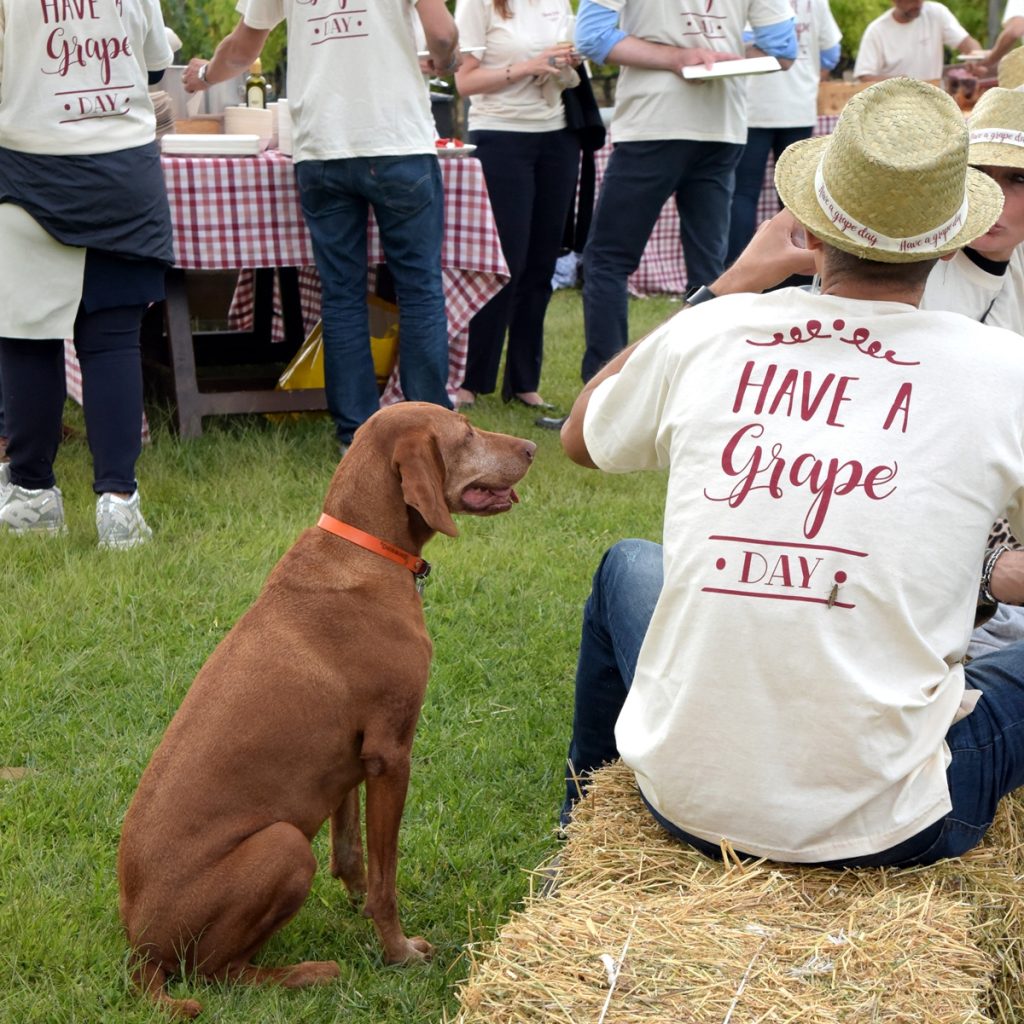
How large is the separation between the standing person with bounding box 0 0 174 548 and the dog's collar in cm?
223

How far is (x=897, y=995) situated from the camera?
6.31ft

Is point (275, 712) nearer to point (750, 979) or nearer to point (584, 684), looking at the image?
point (584, 684)

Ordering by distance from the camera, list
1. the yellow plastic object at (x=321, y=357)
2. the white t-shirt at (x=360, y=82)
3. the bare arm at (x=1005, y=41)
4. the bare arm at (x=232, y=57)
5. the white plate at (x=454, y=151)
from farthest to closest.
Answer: the bare arm at (x=1005, y=41)
the yellow plastic object at (x=321, y=357)
the white plate at (x=454, y=151)
the bare arm at (x=232, y=57)
the white t-shirt at (x=360, y=82)

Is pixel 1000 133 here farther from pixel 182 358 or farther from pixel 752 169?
pixel 752 169

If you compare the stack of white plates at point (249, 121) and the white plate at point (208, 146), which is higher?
the white plate at point (208, 146)

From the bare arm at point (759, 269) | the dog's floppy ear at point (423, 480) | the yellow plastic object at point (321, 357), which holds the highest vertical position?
the bare arm at point (759, 269)

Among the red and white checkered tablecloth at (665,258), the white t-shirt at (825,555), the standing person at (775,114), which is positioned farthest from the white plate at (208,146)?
the red and white checkered tablecloth at (665,258)

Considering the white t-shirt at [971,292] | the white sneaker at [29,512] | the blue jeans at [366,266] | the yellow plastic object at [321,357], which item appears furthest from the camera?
the yellow plastic object at [321,357]

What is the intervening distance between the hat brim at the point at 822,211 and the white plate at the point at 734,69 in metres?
3.62

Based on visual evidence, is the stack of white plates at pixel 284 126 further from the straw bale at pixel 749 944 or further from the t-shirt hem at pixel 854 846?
the t-shirt hem at pixel 854 846

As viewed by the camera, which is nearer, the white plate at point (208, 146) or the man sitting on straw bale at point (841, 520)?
the man sitting on straw bale at point (841, 520)

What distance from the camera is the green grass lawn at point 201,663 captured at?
8.73 ft

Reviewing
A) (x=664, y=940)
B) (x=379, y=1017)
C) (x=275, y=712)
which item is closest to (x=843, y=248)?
(x=664, y=940)

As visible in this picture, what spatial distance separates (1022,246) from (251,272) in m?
5.32
